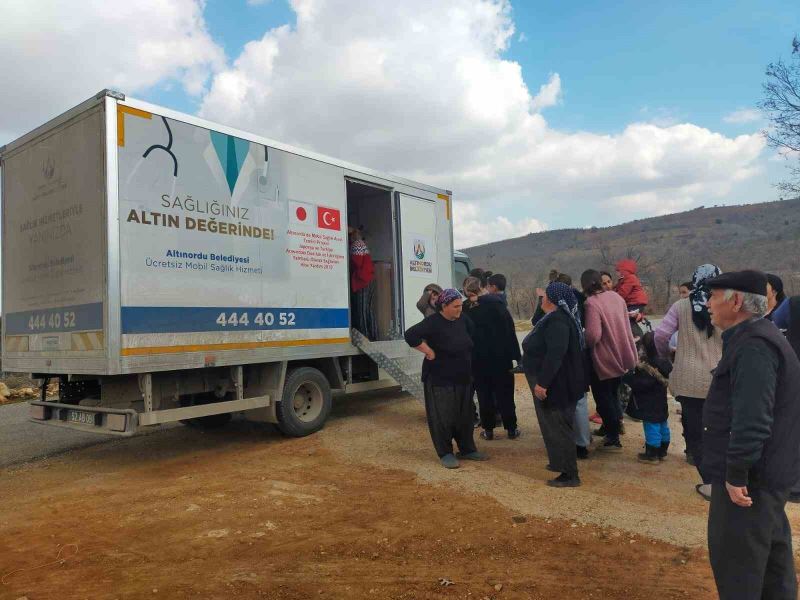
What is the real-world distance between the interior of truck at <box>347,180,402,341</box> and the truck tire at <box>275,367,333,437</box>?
176 centimetres

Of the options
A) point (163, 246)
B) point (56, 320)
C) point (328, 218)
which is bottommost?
point (56, 320)

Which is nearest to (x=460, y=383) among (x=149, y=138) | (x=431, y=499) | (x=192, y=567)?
(x=431, y=499)

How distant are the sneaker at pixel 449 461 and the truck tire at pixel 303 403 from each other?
6.58ft

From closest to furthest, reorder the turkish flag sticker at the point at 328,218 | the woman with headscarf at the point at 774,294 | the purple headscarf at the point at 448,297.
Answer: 1. the woman with headscarf at the point at 774,294
2. the purple headscarf at the point at 448,297
3. the turkish flag sticker at the point at 328,218

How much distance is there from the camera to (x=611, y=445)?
6.07 m

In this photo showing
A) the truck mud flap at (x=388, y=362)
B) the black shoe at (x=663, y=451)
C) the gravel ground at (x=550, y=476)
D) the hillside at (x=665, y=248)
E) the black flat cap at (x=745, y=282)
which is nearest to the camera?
the black flat cap at (x=745, y=282)

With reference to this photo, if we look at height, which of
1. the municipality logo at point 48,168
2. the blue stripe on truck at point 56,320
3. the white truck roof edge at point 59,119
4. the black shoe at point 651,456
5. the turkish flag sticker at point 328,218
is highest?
the white truck roof edge at point 59,119

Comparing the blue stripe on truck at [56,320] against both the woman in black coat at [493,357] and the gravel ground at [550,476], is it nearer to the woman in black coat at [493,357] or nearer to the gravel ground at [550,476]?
the gravel ground at [550,476]

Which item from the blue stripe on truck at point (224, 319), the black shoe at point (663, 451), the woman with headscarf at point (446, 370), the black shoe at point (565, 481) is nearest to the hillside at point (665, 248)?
the black shoe at point (663, 451)

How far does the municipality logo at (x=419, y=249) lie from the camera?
8852mm

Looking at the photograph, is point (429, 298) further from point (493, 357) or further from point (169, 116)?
point (169, 116)

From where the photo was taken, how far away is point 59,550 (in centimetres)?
391

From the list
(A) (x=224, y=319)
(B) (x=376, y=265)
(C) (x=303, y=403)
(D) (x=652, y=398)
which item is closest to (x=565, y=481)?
(D) (x=652, y=398)

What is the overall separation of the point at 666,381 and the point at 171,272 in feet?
15.3
